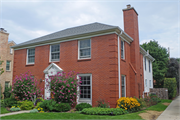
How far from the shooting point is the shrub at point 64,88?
11.6m

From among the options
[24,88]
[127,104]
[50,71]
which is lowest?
[127,104]

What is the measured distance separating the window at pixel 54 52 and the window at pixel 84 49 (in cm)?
247

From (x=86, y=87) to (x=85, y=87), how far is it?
96 millimetres

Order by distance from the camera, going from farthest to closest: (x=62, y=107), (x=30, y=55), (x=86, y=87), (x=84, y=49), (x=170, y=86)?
(x=170, y=86), (x=30, y=55), (x=84, y=49), (x=86, y=87), (x=62, y=107)

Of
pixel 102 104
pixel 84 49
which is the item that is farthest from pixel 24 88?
pixel 102 104

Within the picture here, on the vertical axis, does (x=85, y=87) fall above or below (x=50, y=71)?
below

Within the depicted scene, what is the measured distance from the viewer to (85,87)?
1252 centimetres

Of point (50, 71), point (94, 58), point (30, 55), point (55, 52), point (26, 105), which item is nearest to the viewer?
point (26, 105)

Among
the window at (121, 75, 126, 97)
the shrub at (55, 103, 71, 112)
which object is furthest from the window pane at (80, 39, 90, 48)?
the shrub at (55, 103, 71, 112)

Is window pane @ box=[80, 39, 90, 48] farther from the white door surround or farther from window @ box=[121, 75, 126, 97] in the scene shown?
window @ box=[121, 75, 126, 97]

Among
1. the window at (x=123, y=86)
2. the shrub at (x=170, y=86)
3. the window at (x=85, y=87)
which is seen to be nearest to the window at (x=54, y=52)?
the window at (x=85, y=87)

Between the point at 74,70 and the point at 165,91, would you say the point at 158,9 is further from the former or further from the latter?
the point at 165,91

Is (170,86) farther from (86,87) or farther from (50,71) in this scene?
(50,71)

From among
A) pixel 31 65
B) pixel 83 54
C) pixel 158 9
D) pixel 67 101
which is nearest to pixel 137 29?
pixel 158 9
